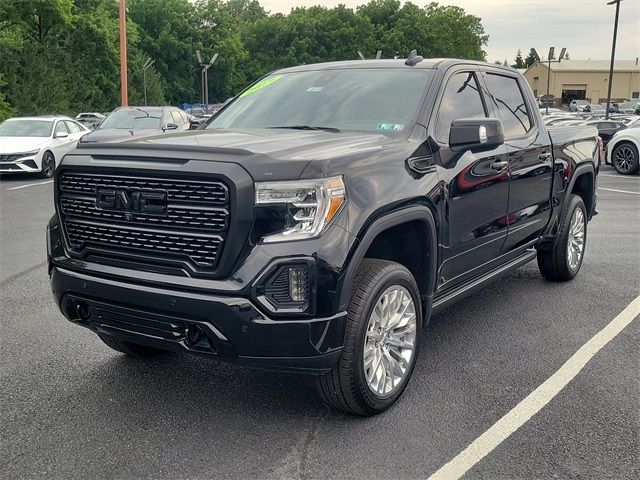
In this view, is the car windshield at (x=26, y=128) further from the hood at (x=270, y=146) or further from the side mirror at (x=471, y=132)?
the side mirror at (x=471, y=132)

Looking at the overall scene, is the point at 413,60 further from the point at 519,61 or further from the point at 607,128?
the point at 519,61

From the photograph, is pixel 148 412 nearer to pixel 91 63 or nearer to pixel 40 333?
pixel 40 333

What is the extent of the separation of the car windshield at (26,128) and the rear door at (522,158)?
13.8 metres

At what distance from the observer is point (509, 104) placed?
550 centimetres

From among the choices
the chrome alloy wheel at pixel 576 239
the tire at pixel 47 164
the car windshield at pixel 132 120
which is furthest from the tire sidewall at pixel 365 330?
the car windshield at pixel 132 120

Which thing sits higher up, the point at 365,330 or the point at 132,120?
the point at 132,120

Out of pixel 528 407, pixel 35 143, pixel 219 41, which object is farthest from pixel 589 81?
pixel 528 407

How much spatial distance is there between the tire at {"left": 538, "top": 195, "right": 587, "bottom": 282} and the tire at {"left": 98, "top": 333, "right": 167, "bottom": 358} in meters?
3.68

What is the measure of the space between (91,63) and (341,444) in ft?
173

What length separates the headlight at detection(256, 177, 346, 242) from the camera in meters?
3.18

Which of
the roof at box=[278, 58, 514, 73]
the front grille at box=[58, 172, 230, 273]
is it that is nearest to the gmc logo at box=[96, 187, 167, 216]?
the front grille at box=[58, 172, 230, 273]

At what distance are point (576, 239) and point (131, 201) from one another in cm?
471

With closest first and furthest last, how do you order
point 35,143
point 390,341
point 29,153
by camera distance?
point 390,341 → point 29,153 → point 35,143

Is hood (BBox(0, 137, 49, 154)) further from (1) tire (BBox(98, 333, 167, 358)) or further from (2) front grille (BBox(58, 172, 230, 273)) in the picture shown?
(2) front grille (BBox(58, 172, 230, 273))
